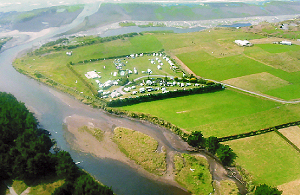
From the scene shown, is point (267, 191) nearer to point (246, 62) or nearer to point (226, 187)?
point (226, 187)

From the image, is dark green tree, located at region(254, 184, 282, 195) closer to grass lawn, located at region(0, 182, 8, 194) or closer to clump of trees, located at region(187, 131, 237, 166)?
clump of trees, located at region(187, 131, 237, 166)

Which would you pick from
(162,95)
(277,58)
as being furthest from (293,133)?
(277,58)

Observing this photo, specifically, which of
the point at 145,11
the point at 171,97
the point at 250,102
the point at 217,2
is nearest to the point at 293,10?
the point at 217,2

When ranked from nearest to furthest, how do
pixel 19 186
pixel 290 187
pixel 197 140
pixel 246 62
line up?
pixel 290 187 < pixel 19 186 < pixel 197 140 < pixel 246 62

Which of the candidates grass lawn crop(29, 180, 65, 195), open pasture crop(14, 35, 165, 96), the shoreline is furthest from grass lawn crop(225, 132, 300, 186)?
open pasture crop(14, 35, 165, 96)

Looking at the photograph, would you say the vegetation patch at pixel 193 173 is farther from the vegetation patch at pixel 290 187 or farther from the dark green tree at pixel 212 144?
the vegetation patch at pixel 290 187

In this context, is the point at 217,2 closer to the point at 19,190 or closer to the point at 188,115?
the point at 188,115

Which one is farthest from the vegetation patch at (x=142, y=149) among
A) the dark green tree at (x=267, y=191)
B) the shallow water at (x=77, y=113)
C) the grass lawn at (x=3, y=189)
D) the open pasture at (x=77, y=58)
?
the open pasture at (x=77, y=58)
